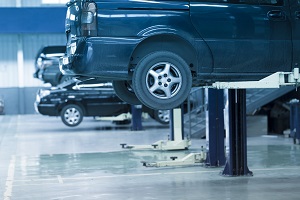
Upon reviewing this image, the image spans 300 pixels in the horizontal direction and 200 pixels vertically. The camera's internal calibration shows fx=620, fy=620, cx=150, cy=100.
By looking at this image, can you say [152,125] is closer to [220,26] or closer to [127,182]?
[127,182]

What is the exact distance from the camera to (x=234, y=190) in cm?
814

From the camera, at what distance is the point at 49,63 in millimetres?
22438

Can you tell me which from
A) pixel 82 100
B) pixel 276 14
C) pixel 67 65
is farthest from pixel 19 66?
pixel 276 14

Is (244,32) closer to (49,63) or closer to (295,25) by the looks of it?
(295,25)

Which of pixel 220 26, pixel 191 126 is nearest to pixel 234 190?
pixel 220 26

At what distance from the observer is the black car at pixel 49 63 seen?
2223 cm

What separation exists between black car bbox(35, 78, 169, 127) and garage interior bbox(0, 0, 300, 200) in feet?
2.06

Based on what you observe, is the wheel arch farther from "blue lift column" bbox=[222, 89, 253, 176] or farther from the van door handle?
"blue lift column" bbox=[222, 89, 253, 176]

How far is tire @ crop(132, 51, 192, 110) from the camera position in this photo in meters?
6.16

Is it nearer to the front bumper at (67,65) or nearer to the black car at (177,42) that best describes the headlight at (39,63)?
the front bumper at (67,65)

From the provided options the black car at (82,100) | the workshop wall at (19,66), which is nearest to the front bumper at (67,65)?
the black car at (82,100)

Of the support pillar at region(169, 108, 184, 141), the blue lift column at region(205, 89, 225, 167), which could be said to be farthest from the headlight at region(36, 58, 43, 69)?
the blue lift column at region(205, 89, 225, 167)

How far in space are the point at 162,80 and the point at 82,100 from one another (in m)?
12.5

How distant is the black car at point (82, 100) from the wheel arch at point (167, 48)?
1212 centimetres
